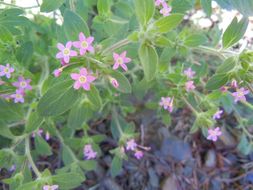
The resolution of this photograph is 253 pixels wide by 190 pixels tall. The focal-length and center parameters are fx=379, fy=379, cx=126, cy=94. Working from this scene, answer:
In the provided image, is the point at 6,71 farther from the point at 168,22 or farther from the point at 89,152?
the point at 168,22

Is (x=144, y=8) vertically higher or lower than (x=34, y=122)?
higher

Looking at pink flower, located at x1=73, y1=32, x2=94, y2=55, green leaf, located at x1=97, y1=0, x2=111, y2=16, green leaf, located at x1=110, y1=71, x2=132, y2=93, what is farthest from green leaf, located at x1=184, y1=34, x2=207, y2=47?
pink flower, located at x1=73, y1=32, x2=94, y2=55

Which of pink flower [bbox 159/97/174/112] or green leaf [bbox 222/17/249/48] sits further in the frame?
pink flower [bbox 159/97/174/112]

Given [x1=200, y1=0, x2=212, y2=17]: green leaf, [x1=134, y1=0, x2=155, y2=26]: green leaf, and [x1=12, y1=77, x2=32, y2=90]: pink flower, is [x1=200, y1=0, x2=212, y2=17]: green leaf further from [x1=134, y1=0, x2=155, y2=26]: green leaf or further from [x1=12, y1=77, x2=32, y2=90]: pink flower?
[x1=12, y1=77, x2=32, y2=90]: pink flower

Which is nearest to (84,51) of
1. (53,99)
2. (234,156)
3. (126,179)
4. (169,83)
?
(53,99)

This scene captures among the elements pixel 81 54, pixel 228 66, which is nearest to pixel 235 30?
pixel 228 66

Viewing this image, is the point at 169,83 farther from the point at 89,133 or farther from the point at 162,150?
the point at 89,133

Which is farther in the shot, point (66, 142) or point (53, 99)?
point (66, 142)
